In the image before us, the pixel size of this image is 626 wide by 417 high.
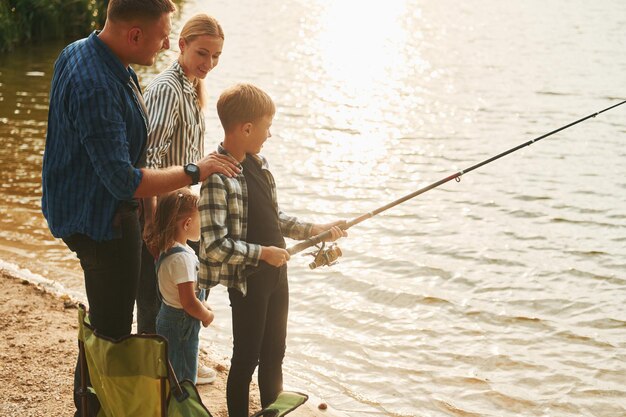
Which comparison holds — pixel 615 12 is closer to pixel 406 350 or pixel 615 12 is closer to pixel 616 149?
pixel 616 149

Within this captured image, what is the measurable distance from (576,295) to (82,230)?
439 centimetres

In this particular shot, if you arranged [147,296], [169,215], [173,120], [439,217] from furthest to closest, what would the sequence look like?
[439,217] → [147,296] → [173,120] → [169,215]

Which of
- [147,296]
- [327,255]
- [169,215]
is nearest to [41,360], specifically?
[147,296]

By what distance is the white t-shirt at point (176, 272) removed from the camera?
11.3 ft

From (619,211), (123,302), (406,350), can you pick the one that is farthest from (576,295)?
(123,302)

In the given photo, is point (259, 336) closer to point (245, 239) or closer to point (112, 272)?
point (245, 239)

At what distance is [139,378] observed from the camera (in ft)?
9.74

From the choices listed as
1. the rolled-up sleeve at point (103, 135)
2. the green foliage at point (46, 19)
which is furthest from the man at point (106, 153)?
the green foliage at point (46, 19)

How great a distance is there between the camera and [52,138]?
282cm

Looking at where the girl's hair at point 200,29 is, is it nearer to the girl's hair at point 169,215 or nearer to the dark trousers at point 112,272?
the girl's hair at point 169,215

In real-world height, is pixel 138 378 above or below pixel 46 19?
below

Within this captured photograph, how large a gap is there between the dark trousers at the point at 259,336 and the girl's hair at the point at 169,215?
373 mm

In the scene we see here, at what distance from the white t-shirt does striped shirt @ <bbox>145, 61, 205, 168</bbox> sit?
15.0 inches

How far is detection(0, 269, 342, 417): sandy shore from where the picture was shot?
380cm
